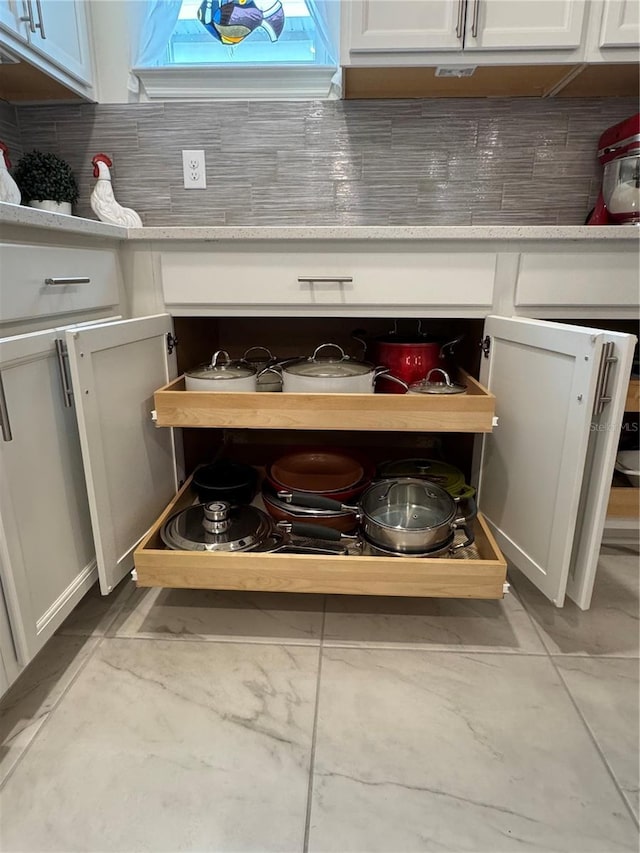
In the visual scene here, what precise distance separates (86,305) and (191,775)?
948 millimetres

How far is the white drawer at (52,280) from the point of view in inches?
33.7

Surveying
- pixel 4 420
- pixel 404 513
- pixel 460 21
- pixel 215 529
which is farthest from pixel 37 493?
pixel 460 21

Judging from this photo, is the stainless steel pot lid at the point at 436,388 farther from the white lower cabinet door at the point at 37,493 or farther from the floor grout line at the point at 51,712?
the floor grout line at the point at 51,712

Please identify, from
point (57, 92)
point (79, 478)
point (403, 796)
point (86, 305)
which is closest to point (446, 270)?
point (86, 305)

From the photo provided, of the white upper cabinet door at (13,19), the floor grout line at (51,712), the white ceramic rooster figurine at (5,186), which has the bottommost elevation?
the floor grout line at (51,712)

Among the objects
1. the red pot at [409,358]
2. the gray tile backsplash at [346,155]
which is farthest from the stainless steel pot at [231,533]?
the gray tile backsplash at [346,155]

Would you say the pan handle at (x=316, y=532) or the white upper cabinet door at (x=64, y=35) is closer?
the pan handle at (x=316, y=532)

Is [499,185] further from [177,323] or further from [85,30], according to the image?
[85,30]

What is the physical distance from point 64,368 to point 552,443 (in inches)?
39.2

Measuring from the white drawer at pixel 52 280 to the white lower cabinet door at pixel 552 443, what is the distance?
0.96 m

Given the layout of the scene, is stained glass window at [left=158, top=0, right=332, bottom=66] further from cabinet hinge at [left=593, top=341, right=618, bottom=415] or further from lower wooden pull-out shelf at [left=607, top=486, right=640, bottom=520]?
lower wooden pull-out shelf at [left=607, top=486, right=640, bottom=520]

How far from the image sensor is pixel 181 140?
1.71m

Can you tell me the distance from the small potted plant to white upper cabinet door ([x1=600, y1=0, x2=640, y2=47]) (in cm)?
164

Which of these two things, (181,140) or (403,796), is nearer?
(403,796)
